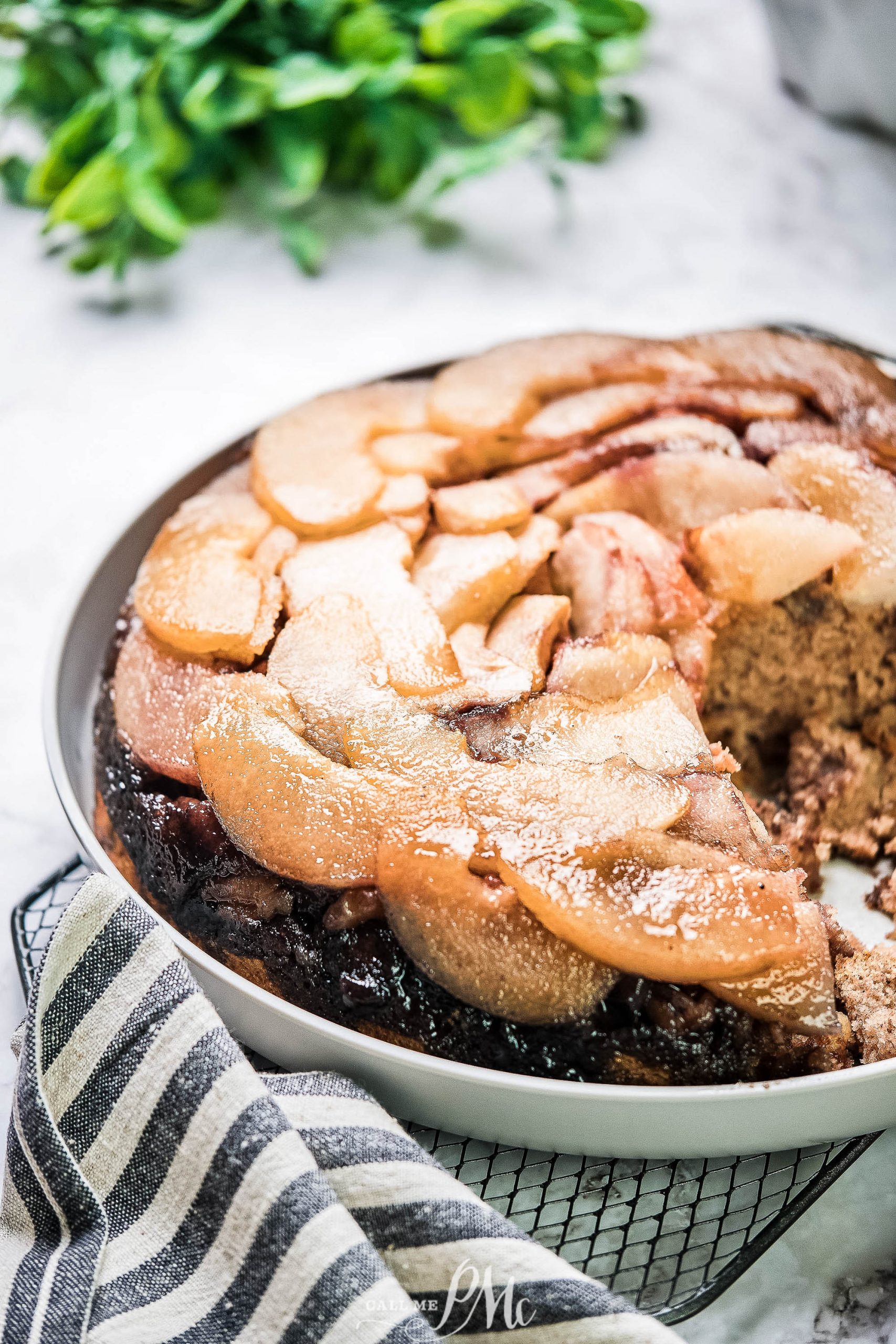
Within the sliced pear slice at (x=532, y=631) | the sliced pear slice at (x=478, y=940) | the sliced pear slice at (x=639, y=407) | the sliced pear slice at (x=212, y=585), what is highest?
the sliced pear slice at (x=639, y=407)

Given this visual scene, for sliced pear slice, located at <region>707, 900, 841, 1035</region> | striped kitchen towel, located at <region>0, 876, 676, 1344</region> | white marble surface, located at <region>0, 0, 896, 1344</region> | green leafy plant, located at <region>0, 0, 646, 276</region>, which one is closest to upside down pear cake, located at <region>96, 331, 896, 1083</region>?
sliced pear slice, located at <region>707, 900, 841, 1035</region>

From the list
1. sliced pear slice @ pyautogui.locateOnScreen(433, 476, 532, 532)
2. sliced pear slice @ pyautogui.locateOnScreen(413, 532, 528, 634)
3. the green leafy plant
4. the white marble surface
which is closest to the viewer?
sliced pear slice @ pyautogui.locateOnScreen(413, 532, 528, 634)

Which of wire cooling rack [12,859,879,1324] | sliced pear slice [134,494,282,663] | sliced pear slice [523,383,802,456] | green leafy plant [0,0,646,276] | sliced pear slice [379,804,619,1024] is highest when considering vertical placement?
green leafy plant [0,0,646,276]

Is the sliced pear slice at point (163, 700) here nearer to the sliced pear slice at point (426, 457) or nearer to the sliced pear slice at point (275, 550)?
the sliced pear slice at point (275, 550)

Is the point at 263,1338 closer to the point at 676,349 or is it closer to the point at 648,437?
the point at 648,437

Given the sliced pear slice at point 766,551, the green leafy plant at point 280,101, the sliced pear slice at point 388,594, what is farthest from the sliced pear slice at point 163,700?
the green leafy plant at point 280,101

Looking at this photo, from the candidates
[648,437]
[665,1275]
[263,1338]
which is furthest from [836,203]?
[263,1338]

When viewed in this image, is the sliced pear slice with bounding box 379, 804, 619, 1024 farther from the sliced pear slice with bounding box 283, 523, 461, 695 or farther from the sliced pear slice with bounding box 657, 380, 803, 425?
the sliced pear slice with bounding box 657, 380, 803, 425
